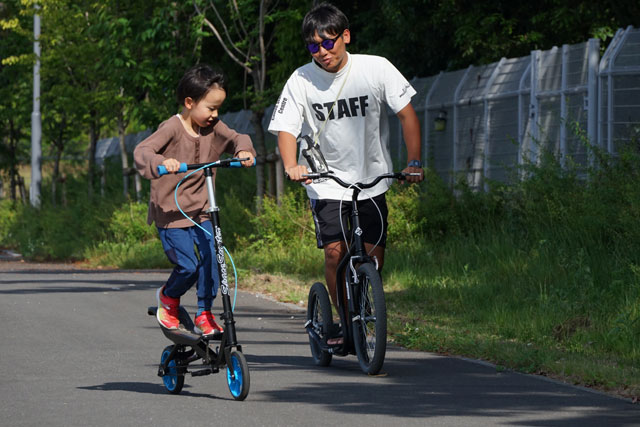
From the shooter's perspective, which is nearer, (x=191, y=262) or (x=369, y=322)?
(x=191, y=262)

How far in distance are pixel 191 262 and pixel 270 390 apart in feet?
2.89

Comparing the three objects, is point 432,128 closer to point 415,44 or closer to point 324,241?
point 415,44

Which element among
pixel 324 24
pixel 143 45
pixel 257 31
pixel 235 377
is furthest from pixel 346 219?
pixel 143 45

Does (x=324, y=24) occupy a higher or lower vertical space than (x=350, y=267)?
higher

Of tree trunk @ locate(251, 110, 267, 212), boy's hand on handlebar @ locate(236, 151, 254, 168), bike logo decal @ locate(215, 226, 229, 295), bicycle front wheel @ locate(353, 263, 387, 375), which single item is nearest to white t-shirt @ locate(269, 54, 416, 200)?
bicycle front wheel @ locate(353, 263, 387, 375)

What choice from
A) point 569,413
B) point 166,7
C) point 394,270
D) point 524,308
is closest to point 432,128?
point 166,7

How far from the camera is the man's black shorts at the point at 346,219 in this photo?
746 cm

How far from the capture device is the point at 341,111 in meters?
7.35

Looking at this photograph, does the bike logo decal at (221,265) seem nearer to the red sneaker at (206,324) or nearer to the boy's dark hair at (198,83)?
the red sneaker at (206,324)

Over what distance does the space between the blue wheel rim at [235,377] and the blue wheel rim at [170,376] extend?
1.30ft

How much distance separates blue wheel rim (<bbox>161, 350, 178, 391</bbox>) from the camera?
6715mm

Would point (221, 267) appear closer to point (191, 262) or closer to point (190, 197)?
point (191, 262)

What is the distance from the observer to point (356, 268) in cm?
731

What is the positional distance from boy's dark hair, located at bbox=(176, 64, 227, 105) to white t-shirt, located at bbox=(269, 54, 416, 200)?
29.0 inches
